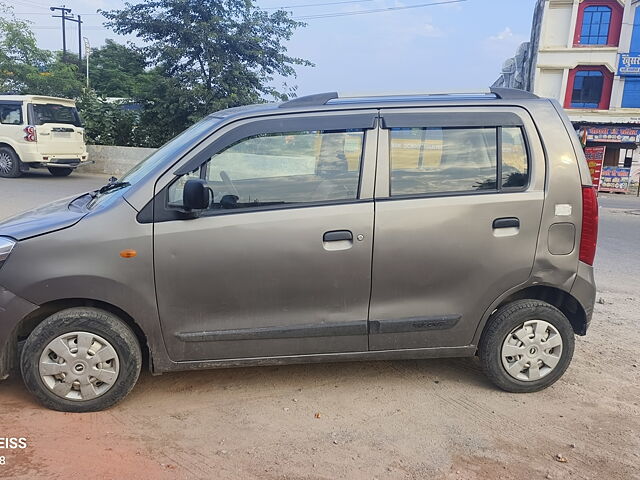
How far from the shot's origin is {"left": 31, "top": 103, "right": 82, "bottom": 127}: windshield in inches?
587

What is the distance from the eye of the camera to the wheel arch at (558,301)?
142 inches

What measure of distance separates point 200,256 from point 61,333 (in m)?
0.92

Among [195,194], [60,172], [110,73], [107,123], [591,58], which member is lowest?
[60,172]

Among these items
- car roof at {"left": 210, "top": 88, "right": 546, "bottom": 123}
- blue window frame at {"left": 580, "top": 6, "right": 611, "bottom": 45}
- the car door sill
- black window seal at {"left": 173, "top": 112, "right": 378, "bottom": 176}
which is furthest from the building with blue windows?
black window seal at {"left": 173, "top": 112, "right": 378, "bottom": 176}

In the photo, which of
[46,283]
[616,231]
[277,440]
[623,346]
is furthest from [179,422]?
[616,231]

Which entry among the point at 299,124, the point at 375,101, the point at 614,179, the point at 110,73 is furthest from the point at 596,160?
the point at 110,73

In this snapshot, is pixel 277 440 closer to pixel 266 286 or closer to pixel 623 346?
pixel 266 286

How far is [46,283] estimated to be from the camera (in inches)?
121

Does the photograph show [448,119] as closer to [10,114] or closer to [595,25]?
[10,114]

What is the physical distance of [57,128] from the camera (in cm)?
Result: 1521

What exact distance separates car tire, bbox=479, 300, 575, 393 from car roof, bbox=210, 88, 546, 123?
1.37 m

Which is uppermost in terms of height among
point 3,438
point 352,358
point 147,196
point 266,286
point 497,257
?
point 147,196

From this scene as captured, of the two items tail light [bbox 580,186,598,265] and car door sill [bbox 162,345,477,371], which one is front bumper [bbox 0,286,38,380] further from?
tail light [bbox 580,186,598,265]

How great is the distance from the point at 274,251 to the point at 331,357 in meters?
0.81
